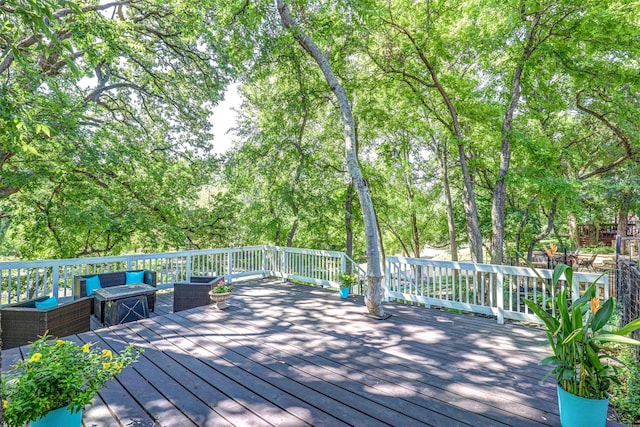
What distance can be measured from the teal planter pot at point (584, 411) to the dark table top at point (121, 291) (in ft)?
16.8

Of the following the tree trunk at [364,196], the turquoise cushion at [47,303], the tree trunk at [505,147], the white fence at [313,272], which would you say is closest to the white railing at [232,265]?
the white fence at [313,272]

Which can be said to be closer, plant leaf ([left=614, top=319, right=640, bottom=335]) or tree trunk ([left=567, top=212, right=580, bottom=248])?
plant leaf ([left=614, top=319, right=640, bottom=335])

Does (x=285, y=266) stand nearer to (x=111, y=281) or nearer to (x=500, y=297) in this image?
(x=111, y=281)

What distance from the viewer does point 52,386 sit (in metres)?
1.82

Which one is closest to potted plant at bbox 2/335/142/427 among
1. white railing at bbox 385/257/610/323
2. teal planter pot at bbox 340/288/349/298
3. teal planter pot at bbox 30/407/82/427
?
teal planter pot at bbox 30/407/82/427

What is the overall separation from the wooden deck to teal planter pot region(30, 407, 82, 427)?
38 centimetres

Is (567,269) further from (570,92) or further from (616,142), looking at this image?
(616,142)

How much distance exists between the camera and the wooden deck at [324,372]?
2.36 metres

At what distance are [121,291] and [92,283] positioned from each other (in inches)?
26.6

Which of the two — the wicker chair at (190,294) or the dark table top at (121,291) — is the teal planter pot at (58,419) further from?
the wicker chair at (190,294)

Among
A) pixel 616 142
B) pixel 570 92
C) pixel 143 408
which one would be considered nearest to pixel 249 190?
pixel 143 408

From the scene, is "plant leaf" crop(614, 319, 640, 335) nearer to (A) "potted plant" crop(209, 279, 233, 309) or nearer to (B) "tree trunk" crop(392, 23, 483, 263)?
(A) "potted plant" crop(209, 279, 233, 309)

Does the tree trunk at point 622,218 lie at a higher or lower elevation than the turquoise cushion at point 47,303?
higher

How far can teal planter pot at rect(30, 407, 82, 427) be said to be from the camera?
1.84m
